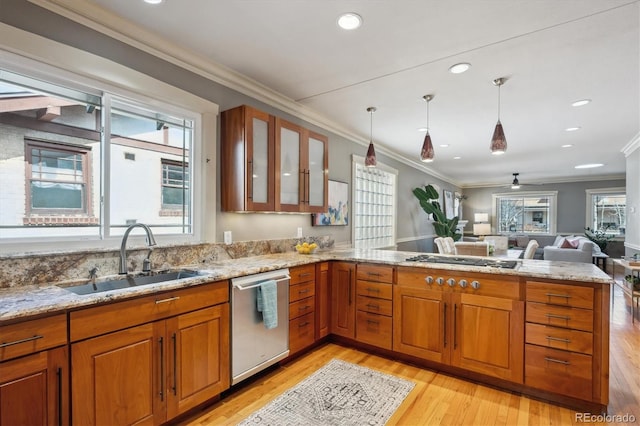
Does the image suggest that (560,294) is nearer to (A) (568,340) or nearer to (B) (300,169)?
(A) (568,340)

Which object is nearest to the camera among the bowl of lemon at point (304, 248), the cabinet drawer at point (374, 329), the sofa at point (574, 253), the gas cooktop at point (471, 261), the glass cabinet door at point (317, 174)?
the gas cooktop at point (471, 261)

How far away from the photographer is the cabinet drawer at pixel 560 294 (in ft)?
6.79

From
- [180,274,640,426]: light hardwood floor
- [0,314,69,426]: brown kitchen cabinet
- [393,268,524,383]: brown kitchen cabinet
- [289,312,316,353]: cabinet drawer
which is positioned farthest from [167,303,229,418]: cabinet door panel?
[393,268,524,383]: brown kitchen cabinet

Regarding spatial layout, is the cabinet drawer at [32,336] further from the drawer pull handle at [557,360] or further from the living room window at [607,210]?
the living room window at [607,210]

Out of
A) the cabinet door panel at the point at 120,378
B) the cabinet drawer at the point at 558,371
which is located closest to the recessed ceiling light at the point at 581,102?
the cabinet drawer at the point at 558,371

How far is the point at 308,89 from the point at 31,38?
2103 mm

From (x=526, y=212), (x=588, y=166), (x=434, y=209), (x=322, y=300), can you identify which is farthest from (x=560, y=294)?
(x=526, y=212)

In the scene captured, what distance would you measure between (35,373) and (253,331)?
4.14ft

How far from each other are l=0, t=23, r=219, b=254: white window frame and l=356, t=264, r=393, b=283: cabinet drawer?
139cm

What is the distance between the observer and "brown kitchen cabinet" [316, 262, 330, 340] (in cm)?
303

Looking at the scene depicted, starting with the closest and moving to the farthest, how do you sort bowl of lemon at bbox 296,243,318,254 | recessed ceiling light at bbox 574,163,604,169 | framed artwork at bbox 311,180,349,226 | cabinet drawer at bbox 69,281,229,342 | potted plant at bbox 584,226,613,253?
cabinet drawer at bbox 69,281,229,342
bowl of lemon at bbox 296,243,318,254
framed artwork at bbox 311,180,349,226
recessed ceiling light at bbox 574,163,604,169
potted plant at bbox 584,226,613,253

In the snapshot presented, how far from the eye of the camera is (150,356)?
1.74 meters

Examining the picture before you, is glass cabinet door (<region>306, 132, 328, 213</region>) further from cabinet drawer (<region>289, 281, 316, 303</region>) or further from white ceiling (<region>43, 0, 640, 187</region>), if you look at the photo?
cabinet drawer (<region>289, 281, 316, 303</region>)

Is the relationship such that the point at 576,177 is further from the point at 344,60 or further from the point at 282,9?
the point at 282,9
